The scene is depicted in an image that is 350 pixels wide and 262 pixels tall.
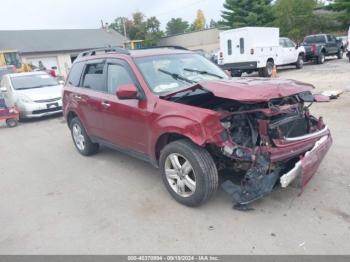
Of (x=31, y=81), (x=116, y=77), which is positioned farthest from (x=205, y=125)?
(x=31, y=81)

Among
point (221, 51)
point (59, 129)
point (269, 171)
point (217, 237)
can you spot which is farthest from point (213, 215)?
point (221, 51)

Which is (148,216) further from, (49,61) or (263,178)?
(49,61)

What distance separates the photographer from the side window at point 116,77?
4.57m

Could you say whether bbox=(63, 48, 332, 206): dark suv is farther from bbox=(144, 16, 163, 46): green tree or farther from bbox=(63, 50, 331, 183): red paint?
bbox=(144, 16, 163, 46): green tree

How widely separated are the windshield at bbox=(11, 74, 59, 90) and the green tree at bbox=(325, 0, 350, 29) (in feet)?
92.2

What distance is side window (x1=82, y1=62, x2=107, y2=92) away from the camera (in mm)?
5156

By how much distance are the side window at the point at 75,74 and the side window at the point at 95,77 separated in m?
0.24

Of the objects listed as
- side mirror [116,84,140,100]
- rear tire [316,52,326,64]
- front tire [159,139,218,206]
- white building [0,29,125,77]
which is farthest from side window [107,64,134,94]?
white building [0,29,125,77]

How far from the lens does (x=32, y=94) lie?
415 inches

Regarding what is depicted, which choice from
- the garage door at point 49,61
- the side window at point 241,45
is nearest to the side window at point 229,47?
the side window at point 241,45

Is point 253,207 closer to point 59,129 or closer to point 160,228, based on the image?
point 160,228

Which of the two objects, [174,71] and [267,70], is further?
[267,70]

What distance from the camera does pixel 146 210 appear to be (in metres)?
3.91

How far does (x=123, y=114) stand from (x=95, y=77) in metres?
1.21
